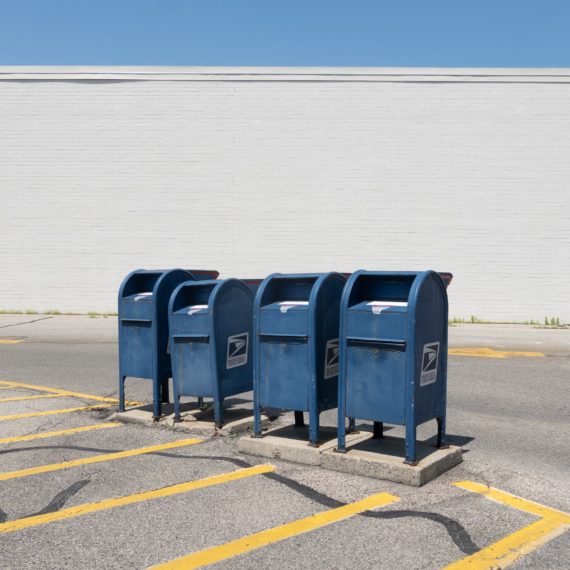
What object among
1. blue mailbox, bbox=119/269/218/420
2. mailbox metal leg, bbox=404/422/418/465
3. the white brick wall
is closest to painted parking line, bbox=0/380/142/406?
blue mailbox, bbox=119/269/218/420

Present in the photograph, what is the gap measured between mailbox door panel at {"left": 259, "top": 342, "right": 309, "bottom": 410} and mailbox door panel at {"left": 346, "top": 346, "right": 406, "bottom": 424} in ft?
1.72

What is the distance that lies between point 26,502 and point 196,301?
2.88 metres

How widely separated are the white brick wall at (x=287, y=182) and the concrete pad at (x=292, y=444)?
1525 cm

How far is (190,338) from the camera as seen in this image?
289 inches

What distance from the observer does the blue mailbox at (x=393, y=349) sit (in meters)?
5.60

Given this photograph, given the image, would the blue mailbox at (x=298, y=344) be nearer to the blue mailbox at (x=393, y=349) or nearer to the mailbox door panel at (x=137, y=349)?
the blue mailbox at (x=393, y=349)

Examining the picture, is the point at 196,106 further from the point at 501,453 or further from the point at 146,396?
the point at 501,453

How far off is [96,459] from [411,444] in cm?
275

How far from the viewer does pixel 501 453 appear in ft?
21.7

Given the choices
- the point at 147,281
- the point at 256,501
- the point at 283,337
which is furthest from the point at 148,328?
the point at 256,501

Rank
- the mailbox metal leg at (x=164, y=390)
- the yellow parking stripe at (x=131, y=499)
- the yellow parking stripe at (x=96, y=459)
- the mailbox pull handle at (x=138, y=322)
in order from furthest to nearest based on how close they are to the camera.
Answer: the mailbox metal leg at (x=164, y=390) → the mailbox pull handle at (x=138, y=322) → the yellow parking stripe at (x=96, y=459) → the yellow parking stripe at (x=131, y=499)

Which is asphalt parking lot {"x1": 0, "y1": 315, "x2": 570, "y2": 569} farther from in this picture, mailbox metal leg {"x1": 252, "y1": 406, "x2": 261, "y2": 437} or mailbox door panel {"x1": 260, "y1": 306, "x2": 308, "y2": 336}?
mailbox door panel {"x1": 260, "y1": 306, "x2": 308, "y2": 336}

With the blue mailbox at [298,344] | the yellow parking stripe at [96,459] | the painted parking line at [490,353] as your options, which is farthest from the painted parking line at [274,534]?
the painted parking line at [490,353]

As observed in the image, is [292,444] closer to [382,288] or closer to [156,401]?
[382,288]
